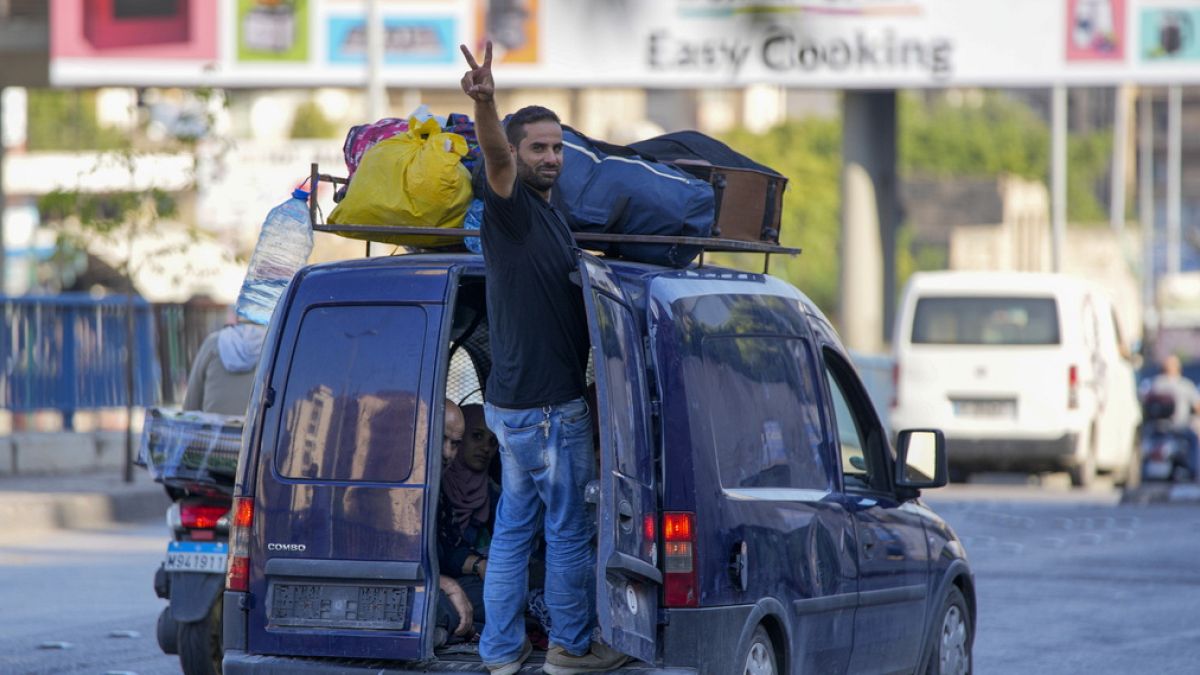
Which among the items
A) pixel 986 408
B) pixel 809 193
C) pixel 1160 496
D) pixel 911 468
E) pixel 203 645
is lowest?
pixel 1160 496

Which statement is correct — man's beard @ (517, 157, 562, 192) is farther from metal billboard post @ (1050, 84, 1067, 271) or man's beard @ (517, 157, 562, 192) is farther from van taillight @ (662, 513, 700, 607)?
metal billboard post @ (1050, 84, 1067, 271)

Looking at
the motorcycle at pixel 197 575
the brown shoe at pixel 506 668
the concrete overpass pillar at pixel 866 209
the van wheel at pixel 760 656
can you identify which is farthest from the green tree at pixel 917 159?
the brown shoe at pixel 506 668

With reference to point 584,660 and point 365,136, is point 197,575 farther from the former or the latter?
point 584,660

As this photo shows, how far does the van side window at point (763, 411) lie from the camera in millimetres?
6656

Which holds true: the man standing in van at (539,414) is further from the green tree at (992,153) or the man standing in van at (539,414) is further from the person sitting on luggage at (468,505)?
the green tree at (992,153)

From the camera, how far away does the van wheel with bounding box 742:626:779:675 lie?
6.57 m

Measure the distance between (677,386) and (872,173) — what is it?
23126mm

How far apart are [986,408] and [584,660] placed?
1620 centimetres

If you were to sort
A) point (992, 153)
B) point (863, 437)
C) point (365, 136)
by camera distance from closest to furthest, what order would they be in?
point (365, 136), point (863, 437), point (992, 153)

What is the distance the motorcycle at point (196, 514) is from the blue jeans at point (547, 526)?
238 cm

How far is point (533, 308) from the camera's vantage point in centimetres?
632

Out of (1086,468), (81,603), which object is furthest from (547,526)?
(1086,468)

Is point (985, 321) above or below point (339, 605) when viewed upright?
above

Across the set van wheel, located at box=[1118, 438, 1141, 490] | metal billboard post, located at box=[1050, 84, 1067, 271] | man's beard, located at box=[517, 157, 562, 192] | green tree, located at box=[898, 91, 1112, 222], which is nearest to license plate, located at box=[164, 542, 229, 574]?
man's beard, located at box=[517, 157, 562, 192]
